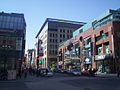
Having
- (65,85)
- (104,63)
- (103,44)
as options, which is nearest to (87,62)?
(104,63)

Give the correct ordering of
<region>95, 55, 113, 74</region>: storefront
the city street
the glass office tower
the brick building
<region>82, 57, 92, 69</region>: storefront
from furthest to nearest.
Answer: <region>82, 57, 92, 69</region>: storefront → <region>95, 55, 113, 74</region>: storefront → the brick building → the glass office tower → the city street

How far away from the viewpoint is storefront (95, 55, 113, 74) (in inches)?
1573

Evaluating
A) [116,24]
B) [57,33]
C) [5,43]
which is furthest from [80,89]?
[57,33]

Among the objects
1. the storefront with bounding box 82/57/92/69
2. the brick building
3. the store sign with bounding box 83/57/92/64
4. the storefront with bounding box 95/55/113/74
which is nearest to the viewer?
the brick building

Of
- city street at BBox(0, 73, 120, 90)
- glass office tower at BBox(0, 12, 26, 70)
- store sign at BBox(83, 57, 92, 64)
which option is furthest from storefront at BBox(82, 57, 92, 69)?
city street at BBox(0, 73, 120, 90)

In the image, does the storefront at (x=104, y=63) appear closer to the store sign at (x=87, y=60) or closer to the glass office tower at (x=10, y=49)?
the store sign at (x=87, y=60)

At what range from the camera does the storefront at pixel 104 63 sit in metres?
40.0

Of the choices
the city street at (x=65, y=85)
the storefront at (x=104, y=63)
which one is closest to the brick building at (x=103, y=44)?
the storefront at (x=104, y=63)

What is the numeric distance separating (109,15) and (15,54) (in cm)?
2963

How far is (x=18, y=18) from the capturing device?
2088 inches

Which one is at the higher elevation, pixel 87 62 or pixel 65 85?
pixel 87 62

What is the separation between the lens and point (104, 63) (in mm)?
43594

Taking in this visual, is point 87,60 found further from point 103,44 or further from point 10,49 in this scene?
point 10,49

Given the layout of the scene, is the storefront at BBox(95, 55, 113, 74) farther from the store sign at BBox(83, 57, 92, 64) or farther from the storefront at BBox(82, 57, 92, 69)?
the storefront at BBox(82, 57, 92, 69)
